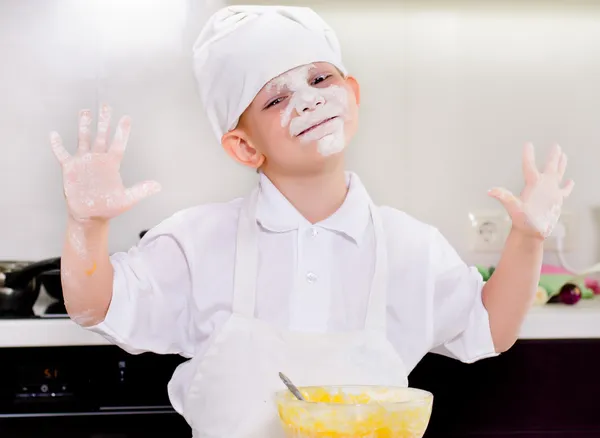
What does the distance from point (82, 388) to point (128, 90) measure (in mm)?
655

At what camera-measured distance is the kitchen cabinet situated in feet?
4.56

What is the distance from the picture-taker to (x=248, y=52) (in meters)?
1.01

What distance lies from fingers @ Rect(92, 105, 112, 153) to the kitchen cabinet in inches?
27.7

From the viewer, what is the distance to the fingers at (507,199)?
0.94 m

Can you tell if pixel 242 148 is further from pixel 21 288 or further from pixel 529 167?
pixel 21 288

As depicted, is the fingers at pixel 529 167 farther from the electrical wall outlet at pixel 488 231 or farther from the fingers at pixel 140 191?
the electrical wall outlet at pixel 488 231

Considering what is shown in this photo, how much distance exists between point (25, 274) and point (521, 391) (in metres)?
0.86

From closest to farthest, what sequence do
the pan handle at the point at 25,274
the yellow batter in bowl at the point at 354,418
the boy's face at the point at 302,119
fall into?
the yellow batter in bowl at the point at 354,418
the boy's face at the point at 302,119
the pan handle at the point at 25,274

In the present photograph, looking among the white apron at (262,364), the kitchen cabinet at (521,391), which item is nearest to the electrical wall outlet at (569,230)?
the kitchen cabinet at (521,391)

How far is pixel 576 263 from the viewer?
180cm

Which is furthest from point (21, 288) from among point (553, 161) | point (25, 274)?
point (553, 161)

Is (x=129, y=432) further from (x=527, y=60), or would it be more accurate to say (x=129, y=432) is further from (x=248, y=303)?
(x=527, y=60)

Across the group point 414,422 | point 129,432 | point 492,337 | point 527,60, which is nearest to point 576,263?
point 527,60

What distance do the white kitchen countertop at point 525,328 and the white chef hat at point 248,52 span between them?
48 cm
